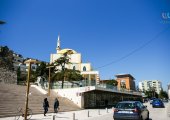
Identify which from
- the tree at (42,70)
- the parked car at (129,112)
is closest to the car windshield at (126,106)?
the parked car at (129,112)

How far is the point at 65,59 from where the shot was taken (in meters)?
51.6

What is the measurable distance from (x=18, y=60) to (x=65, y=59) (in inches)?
2371

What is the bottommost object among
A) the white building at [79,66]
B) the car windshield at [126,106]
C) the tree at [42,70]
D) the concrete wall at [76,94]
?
the car windshield at [126,106]

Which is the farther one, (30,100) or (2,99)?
(30,100)

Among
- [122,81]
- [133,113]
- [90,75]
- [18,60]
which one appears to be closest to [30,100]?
[133,113]

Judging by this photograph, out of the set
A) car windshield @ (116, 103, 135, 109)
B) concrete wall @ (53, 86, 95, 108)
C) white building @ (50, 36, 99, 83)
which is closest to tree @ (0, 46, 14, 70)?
concrete wall @ (53, 86, 95, 108)

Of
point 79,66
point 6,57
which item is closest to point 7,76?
point 6,57

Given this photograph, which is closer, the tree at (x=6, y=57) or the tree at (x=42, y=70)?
the tree at (x=6, y=57)

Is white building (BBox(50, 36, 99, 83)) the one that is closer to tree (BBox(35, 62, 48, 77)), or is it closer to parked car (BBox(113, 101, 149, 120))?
tree (BBox(35, 62, 48, 77))

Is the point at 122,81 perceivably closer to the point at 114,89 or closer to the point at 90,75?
the point at 90,75

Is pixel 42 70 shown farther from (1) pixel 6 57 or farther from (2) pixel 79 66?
(2) pixel 79 66

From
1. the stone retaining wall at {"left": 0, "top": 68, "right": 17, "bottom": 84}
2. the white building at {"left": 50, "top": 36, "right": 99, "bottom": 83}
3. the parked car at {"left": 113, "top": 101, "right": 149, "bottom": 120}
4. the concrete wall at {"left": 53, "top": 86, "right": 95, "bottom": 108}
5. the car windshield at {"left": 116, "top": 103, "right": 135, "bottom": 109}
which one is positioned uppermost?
the white building at {"left": 50, "top": 36, "right": 99, "bottom": 83}

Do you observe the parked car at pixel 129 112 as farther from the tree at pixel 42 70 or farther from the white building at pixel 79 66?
the white building at pixel 79 66

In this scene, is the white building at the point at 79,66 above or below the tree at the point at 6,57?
above
